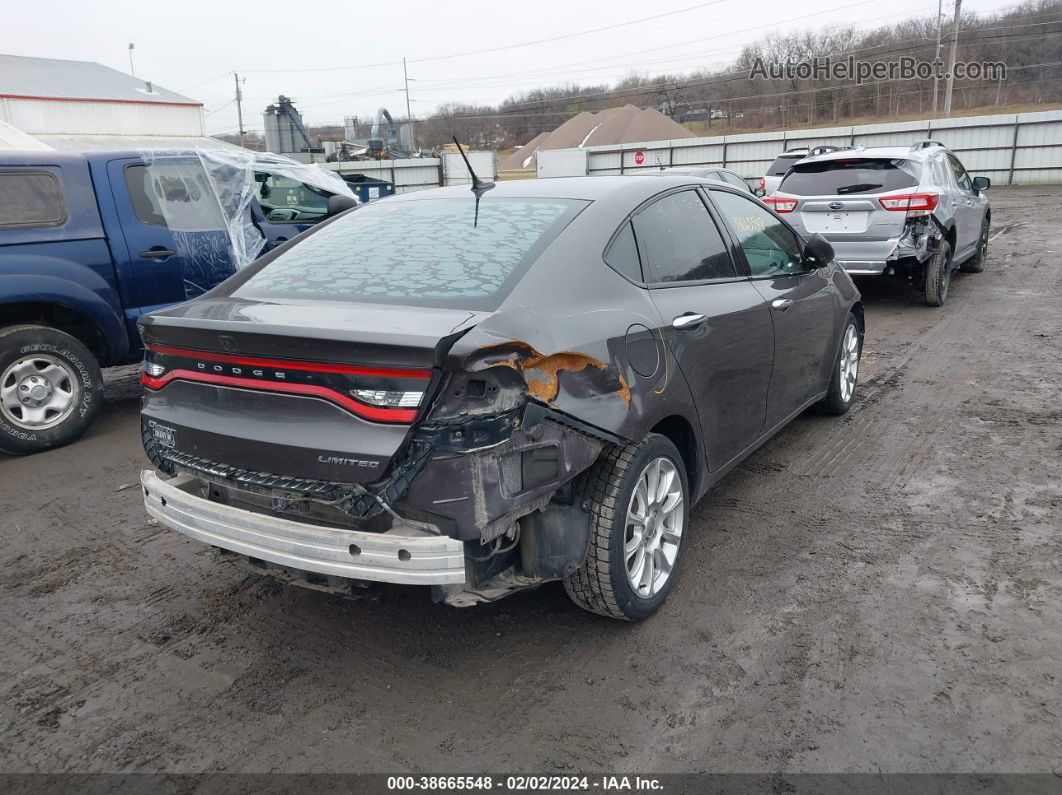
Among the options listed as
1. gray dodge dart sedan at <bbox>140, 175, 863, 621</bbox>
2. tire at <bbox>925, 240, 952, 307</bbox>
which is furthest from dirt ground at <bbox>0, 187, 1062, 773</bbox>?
tire at <bbox>925, 240, 952, 307</bbox>

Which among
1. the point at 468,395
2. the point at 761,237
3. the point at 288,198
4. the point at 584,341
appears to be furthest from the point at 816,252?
the point at 288,198

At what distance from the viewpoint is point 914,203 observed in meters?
8.52

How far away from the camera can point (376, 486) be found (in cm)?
251

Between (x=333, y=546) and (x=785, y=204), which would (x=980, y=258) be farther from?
(x=333, y=546)

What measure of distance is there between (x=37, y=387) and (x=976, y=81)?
7099 cm

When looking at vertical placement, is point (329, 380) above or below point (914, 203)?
above

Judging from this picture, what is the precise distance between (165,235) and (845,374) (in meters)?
5.22

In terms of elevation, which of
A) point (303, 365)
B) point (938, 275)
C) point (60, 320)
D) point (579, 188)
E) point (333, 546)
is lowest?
point (938, 275)

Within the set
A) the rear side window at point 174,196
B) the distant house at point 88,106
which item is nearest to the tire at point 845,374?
the rear side window at point 174,196

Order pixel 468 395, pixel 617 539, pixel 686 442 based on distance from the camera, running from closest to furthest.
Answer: pixel 468 395 → pixel 617 539 → pixel 686 442

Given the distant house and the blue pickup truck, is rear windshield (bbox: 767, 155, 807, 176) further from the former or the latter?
the distant house

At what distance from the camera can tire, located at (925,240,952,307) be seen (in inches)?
358

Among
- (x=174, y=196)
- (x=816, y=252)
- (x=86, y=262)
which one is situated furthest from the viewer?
(x=174, y=196)

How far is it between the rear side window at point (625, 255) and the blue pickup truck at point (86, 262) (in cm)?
291
